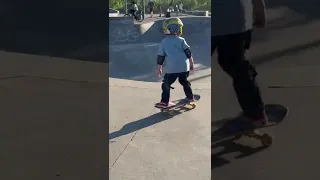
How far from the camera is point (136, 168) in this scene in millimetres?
4090

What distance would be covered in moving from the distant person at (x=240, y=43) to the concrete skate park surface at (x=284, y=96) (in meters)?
0.05

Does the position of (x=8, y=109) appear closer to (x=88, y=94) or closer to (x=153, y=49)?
(x=88, y=94)

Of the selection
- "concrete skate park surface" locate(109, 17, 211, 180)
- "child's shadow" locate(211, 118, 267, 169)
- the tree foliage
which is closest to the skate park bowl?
"concrete skate park surface" locate(109, 17, 211, 180)

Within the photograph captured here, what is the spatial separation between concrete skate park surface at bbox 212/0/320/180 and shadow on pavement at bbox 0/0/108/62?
32.7 inches

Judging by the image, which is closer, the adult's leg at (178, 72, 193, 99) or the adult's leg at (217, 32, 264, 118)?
the adult's leg at (217, 32, 264, 118)

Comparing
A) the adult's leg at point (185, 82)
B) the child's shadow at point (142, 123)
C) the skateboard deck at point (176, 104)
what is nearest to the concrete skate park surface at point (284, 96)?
the child's shadow at point (142, 123)

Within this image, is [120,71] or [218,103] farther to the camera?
[120,71]

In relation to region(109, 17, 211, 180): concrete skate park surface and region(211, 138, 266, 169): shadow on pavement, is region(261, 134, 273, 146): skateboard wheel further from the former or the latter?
region(109, 17, 211, 180): concrete skate park surface

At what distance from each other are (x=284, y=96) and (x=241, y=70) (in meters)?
0.33

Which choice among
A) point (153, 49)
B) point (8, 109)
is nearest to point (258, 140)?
point (8, 109)

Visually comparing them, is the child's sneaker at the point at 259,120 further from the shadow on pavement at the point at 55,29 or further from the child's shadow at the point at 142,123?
the child's shadow at the point at 142,123

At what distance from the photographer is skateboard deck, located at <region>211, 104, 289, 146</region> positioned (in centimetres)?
293

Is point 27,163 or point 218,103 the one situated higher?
point 218,103

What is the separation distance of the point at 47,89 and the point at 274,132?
1548 millimetres
